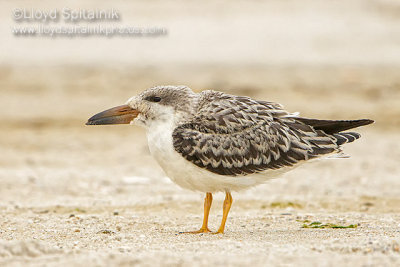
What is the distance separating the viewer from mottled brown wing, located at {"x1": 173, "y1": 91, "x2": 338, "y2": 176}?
21.9ft

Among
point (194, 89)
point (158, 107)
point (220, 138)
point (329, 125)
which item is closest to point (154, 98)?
point (158, 107)

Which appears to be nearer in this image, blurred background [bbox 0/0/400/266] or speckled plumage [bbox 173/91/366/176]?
speckled plumage [bbox 173/91/366/176]

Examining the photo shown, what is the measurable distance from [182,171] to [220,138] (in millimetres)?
530

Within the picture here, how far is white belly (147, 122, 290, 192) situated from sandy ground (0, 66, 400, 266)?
19.4 inches

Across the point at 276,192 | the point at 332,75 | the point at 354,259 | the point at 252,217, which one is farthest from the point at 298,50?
the point at 354,259

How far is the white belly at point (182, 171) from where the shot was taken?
661 centimetres

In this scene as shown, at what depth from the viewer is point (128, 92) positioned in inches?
675

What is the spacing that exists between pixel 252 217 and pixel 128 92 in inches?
380

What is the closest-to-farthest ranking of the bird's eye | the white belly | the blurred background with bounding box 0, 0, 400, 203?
the white belly
the bird's eye
the blurred background with bounding box 0, 0, 400, 203

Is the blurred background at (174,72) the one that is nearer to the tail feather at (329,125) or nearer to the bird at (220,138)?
the bird at (220,138)

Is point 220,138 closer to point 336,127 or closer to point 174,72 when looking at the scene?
point 336,127

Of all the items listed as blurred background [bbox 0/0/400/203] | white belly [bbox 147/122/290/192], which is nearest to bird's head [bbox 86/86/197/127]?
white belly [bbox 147/122/290/192]

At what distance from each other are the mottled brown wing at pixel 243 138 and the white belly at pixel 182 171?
2.3 inches

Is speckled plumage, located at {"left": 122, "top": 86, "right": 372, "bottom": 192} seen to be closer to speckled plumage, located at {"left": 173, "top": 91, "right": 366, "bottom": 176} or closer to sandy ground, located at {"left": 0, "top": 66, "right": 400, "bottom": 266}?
speckled plumage, located at {"left": 173, "top": 91, "right": 366, "bottom": 176}
